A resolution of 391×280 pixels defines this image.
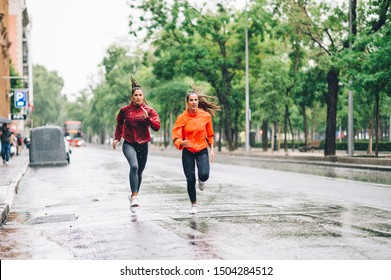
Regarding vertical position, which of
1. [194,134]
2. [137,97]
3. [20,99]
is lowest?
[194,134]

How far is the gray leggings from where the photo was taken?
10180 millimetres

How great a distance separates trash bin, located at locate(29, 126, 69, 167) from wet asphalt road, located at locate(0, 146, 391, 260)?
1610 centimetres

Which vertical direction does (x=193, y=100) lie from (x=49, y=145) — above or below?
above

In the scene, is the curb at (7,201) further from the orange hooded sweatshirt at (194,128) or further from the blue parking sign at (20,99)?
the blue parking sign at (20,99)

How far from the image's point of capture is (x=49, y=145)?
102 feet

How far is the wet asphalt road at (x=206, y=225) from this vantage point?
659 cm

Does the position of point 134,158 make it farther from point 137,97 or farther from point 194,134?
point 194,134

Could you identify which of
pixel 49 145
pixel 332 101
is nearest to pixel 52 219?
pixel 49 145

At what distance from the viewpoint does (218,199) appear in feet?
40.2

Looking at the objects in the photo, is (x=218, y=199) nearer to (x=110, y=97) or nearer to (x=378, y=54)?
(x=378, y=54)

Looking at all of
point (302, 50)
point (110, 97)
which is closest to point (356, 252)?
point (302, 50)

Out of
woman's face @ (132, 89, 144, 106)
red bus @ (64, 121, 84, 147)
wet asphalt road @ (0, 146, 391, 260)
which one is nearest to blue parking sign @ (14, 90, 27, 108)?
wet asphalt road @ (0, 146, 391, 260)

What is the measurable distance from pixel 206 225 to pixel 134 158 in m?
2.12

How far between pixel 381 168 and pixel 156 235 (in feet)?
59.1
